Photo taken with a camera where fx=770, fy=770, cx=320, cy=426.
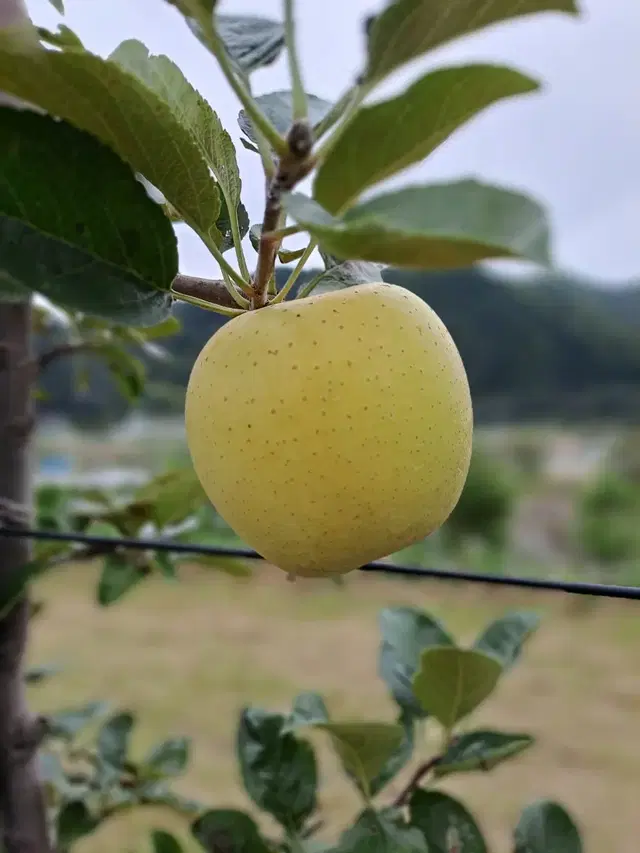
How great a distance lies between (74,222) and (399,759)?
1.03 feet

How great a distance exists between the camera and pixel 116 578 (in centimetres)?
53

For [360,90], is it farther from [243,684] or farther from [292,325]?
[243,684]

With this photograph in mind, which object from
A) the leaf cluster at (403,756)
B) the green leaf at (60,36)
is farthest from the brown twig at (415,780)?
the green leaf at (60,36)

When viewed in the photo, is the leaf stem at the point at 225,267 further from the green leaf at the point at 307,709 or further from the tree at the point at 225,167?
the green leaf at the point at 307,709

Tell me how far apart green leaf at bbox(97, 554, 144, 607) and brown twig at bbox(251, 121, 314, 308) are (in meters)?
0.35

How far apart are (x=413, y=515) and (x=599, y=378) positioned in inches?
167

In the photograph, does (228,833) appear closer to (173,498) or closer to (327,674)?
(173,498)

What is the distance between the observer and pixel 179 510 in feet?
1.82

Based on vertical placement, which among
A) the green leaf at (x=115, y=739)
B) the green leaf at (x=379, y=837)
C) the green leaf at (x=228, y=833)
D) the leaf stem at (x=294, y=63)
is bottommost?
the green leaf at (x=115, y=739)

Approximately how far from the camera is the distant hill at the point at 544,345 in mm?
3029

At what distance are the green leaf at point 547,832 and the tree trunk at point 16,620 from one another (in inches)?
12.2

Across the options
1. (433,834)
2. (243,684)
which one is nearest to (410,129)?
(433,834)

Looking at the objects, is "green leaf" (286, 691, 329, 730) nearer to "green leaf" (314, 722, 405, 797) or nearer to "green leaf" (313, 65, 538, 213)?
"green leaf" (314, 722, 405, 797)

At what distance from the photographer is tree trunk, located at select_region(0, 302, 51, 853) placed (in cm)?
50
